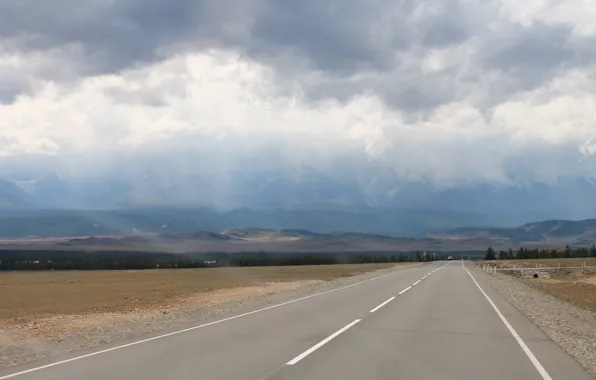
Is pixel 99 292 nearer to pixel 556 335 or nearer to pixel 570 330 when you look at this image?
pixel 570 330

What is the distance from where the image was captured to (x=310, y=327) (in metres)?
16.6

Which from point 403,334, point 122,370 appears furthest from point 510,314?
point 122,370

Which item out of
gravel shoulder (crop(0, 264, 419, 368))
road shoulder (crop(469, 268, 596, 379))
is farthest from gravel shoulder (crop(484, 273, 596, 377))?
gravel shoulder (crop(0, 264, 419, 368))

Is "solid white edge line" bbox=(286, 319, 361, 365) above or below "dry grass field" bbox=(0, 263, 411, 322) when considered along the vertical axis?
below

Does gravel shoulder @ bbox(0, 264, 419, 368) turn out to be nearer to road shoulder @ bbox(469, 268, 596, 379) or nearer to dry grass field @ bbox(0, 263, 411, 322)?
dry grass field @ bbox(0, 263, 411, 322)

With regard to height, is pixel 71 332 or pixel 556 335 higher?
pixel 71 332

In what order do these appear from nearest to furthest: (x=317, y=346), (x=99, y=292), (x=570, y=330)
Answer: (x=317, y=346) → (x=570, y=330) → (x=99, y=292)

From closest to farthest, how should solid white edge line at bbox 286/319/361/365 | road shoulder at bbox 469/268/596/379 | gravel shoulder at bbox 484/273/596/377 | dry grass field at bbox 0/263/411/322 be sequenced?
1. solid white edge line at bbox 286/319/361/365
2. road shoulder at bbox 469/268/596/379
3. gravel shoulder at bbox 484/273/596/377
4. dry grass field at bbox 0/263/411/322

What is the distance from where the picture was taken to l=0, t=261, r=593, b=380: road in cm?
1014

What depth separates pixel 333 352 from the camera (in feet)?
40.2

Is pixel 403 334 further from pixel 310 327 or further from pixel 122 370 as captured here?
pixel 122 370

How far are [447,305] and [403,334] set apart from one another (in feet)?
32.7

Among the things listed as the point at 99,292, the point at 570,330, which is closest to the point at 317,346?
the point at 570,330

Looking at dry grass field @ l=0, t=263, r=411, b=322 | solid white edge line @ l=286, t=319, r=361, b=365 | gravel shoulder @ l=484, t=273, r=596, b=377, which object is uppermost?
dry grass field @ l=0, t=263, r=411, b=322
